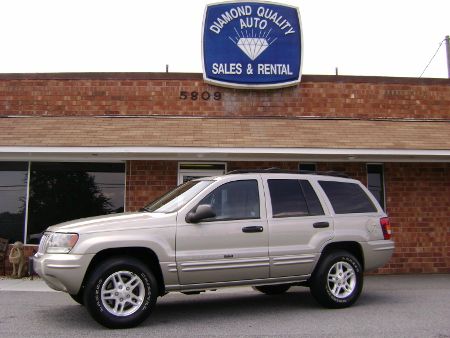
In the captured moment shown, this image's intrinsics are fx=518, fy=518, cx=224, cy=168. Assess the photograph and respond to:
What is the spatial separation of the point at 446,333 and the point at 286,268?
200 centimetres

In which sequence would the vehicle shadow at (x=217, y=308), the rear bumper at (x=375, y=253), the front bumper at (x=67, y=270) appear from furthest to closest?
1. the rear bumper at (x=375, y=253)
2. the vehicle shadow at (x=217, y=308)
3. the front bumper at (x=67, y=270)

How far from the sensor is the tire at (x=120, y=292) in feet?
19.2

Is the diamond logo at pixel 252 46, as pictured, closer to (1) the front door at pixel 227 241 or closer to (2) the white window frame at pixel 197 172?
(2) the white window frame at pixel 197 172

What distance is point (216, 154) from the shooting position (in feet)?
33.9

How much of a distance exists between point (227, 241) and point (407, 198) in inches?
257

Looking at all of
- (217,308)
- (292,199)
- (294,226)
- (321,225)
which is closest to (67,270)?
(217,308)

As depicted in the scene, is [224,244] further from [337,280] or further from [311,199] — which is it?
[337,280]

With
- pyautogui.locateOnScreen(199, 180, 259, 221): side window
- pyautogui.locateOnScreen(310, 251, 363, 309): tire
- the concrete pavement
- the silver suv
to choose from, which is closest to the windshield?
the silver suv

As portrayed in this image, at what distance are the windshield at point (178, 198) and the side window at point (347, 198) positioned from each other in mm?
1842

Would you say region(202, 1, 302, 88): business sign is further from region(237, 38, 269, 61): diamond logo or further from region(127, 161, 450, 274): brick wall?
region(127, 161, 450, 274): brick wall

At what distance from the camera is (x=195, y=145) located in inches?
400

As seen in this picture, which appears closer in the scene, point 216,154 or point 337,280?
point 337,280

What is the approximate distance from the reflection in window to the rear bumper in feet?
18.9

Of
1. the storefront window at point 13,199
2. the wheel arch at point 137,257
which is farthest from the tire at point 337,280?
the storefront window at point 13,199
